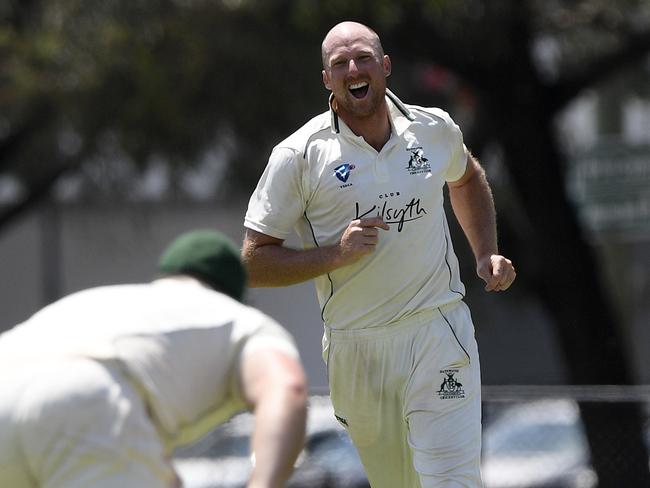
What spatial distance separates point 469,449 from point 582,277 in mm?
9037

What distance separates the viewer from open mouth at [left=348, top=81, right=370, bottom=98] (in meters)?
5.74

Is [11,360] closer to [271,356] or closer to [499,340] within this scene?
[271,356]

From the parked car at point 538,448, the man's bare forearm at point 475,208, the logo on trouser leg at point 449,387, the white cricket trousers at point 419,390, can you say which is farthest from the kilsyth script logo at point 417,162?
the parked car at point 538,448

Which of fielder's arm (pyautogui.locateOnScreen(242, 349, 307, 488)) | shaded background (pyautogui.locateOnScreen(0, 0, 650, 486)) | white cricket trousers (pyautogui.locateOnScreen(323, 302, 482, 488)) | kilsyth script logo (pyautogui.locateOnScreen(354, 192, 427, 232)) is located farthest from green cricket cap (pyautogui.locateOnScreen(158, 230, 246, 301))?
shaded background (pyautogui.locateOnScreen(0, 0, 650, 486))

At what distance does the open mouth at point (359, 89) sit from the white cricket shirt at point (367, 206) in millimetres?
145

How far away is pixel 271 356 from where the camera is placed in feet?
12.3

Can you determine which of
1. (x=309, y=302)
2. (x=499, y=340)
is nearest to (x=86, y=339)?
(x=499, y=340)

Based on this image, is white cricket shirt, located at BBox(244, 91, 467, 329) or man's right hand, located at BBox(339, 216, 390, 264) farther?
white cricket shirt, located at BBox(244, 91, 467, 329)

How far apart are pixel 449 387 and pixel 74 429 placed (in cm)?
230

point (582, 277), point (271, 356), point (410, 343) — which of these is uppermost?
point (271, 356)

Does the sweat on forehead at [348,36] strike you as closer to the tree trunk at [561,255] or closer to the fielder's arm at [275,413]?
the fielder's arm at [275,413]

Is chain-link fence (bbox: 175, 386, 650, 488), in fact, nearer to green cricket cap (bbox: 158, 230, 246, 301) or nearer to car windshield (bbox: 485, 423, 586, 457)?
car windshield (bbox: 485, 423, 586, 457)

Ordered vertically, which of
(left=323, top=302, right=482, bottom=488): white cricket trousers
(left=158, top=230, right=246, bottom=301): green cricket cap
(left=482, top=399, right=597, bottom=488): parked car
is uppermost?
(left=158, top=230, right=246, bottom=301): green cricket cap

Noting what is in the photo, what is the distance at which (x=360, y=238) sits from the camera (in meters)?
5.45
